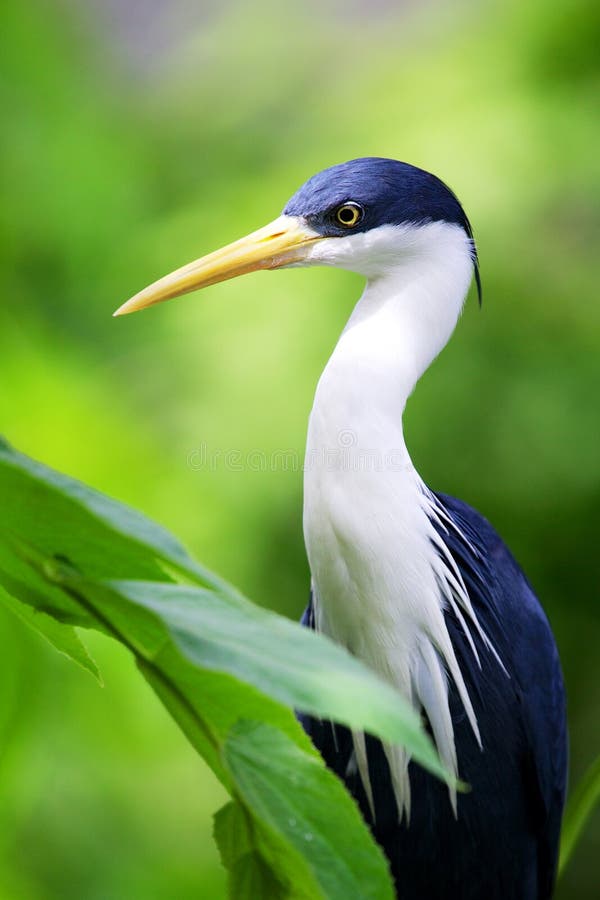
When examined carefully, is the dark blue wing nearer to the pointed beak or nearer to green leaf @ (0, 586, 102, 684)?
the pointed beak

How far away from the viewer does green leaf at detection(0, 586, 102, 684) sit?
46cm

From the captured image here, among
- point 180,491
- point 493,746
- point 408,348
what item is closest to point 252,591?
point 180,491

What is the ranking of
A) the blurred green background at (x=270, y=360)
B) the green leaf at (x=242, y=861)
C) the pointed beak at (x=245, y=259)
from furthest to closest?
the blurred green background at (x=270, y=360), the pointed beak at (x=245, y=259), the green leaf at (x=242, y=861)

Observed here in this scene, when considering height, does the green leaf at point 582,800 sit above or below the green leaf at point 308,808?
below

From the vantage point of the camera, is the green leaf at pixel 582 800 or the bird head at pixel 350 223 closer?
the green leaf at pixel 582 800

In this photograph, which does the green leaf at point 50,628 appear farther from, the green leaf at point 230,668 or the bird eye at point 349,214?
the bird eye at point 349,214

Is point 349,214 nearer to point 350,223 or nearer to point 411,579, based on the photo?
point 350,223

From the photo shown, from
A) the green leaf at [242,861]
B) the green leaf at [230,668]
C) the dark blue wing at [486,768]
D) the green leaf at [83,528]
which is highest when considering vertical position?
the green leaf at [83,528]

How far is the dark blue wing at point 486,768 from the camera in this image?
1217mm

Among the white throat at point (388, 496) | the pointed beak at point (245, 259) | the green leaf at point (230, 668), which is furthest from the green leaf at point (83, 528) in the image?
the pointed beak at point (245, 259)

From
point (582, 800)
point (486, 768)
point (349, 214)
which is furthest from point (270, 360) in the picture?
point (582, 800)

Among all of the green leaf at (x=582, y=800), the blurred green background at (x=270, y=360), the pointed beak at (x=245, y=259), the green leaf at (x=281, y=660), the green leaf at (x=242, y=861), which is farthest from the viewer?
the blurred green background at (x=270, y=360)

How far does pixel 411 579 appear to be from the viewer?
1062mm

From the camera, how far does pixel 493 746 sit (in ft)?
4.01
